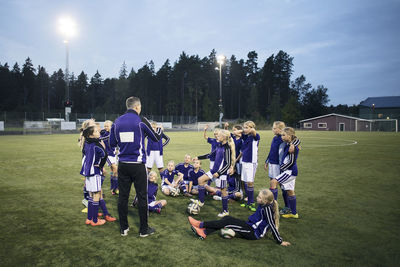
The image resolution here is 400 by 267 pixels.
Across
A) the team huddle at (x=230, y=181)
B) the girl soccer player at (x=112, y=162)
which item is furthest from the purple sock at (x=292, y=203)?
the girl soccer player at (x=112, y=162)

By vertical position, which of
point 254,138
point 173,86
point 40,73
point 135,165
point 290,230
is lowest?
point 290,230

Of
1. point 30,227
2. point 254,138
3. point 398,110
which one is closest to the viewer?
point 30,227

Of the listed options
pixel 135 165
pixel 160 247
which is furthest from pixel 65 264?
pixel 135 165

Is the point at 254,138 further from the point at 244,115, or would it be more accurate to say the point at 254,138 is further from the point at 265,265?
the point at 244,115

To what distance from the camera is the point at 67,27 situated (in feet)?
122

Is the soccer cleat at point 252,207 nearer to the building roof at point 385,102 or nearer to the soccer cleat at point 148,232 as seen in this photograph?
the soccer cleat at point 148,232

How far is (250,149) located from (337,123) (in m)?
67.8

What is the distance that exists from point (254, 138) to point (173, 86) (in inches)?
2946

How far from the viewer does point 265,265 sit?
11.1ft

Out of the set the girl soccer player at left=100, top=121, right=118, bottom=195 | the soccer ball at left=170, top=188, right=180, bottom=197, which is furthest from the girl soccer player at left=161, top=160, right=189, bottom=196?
the girl soccer player at left=100, top=121, right=118, bottom=195

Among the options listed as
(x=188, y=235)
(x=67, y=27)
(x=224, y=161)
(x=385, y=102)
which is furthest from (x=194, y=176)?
(x=385, y=102)

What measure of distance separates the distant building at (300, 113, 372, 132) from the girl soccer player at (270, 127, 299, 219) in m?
66.2

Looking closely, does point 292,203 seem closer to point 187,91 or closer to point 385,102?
point 187,91

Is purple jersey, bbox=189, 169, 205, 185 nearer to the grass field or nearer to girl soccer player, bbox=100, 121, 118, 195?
the grass field
